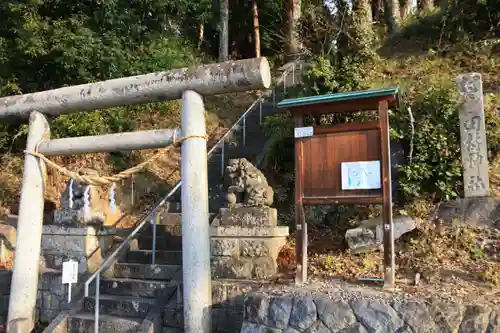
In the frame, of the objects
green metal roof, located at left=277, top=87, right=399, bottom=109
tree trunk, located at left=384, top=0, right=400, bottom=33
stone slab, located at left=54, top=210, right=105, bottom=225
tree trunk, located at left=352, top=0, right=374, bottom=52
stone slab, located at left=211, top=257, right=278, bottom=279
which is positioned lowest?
stone slab, located at left=211, top=257, right=278, bottom=279

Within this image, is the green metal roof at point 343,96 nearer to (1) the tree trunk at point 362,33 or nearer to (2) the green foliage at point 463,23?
(1) the tree trunk at point 362,33

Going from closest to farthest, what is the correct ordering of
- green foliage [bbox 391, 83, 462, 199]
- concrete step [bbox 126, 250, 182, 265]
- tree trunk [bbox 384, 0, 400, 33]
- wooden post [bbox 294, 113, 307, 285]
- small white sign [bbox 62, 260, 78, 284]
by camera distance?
1. wooden post [bbox 294, 113, 307, 285]
2. small white sign [bbox 62, 260, 78, 284]
3. concrete step [bbox 126, 250, 182, 265]
4. green foliage [bbox 391, 83, 462, 199]
5. tree trunk [bbox 384, 0, 400, 33]

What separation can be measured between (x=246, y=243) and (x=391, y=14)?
10.9m

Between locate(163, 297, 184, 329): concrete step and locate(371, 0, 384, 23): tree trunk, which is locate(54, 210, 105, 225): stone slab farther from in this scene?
locate(371, 0, 384, 23): tree trunk

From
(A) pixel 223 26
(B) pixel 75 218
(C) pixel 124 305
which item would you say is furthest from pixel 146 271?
(A) pixel 223 26

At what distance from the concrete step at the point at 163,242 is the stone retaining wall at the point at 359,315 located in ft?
9.24

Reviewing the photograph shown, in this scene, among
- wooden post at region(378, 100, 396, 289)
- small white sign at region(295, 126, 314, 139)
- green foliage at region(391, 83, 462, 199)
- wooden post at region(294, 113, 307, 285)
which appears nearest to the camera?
wooden post at region(378, 100, 396, 289)

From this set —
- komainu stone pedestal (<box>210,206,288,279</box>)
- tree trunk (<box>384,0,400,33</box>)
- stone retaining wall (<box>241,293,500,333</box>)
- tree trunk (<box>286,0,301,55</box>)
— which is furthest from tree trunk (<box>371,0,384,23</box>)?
stone retaining wall (<box>241,293,500,333</box>)

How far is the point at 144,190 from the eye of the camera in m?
10.8

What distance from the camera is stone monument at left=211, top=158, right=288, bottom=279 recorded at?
595 centimetres

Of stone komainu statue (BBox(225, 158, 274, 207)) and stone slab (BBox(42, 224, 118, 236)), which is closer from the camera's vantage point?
stone komainu statue (BBox(225, 158, 274, 207))

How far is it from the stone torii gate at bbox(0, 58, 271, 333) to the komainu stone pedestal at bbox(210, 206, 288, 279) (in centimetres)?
68

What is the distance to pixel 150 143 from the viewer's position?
580 centimetres

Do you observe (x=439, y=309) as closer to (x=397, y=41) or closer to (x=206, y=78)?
(x=206, y=78)
